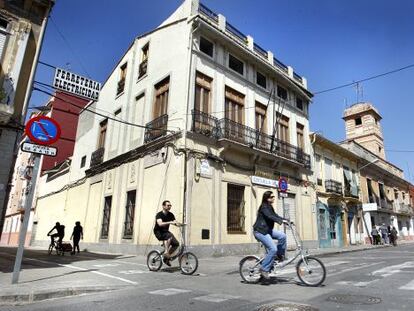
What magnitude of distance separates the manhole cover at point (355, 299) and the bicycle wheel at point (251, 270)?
184cm

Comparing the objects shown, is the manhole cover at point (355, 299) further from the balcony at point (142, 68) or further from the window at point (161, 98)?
the balcony at point (142, 68)

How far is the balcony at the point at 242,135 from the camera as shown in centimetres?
1503

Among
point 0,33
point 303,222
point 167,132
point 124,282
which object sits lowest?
point 124,282

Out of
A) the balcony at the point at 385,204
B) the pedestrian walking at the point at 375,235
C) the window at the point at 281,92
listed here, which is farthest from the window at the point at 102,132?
the balcony at the point at 385,204

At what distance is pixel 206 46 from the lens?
16703 mm

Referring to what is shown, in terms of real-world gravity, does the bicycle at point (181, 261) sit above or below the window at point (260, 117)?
below

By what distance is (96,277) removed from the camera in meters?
7.70

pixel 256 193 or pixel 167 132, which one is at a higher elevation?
pixel 167 132

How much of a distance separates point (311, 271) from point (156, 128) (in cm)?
1060

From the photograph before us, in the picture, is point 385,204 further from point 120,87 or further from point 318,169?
point 120,87

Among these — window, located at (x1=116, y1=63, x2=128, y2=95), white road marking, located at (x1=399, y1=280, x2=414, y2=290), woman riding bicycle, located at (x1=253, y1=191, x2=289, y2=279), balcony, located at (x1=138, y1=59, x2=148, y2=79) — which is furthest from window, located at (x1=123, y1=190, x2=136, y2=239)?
white road marking, located at (x1=399, y1=280, x2=414, y2=290)

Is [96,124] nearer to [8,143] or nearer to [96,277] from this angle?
[8,143]

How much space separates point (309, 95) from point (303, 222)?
28.9ft

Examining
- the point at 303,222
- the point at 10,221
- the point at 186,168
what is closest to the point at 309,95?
the point at 303,222
